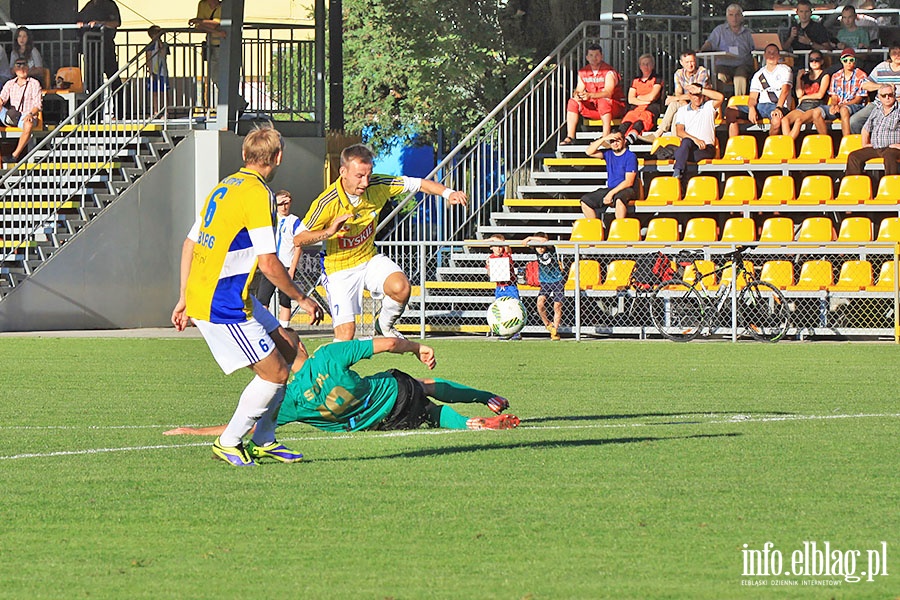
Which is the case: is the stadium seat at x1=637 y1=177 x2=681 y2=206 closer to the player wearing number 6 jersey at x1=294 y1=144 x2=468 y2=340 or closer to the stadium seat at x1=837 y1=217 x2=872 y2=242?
the stadium seat at x1=837 y1=217 x2=872 y2=242

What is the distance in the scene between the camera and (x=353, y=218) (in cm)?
1302

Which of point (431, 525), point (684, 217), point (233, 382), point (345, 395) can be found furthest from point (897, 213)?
point (431, 525)

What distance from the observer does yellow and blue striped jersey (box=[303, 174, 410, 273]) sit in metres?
13.1

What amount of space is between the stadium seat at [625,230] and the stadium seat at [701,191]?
2.89 feet

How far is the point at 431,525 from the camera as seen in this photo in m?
7.21

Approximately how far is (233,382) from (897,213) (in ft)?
38.3

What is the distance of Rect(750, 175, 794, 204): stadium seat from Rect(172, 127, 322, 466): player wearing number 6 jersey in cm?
1566

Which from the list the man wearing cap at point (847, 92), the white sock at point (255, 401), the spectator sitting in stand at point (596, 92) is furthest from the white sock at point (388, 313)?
the man wearing cap at point (847, 92)

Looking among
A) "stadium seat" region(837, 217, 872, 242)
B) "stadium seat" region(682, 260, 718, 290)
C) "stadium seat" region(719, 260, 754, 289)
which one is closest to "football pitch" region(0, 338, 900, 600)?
"stadium seat" region(719, 260, 754, 289)

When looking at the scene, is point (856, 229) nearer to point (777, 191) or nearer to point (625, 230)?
point (777, 191)

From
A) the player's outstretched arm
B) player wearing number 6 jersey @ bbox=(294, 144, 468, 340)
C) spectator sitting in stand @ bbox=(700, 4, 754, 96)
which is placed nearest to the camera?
the player's outstretched arm

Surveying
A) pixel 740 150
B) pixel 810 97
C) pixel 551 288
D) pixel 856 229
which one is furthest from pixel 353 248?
pixel 810 97

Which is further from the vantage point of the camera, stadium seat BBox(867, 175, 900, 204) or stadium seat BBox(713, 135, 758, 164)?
stadium seat BBox(713, 135, 758, 164)

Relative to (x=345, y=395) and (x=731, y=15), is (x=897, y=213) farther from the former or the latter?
(x=345, y=395)
